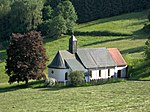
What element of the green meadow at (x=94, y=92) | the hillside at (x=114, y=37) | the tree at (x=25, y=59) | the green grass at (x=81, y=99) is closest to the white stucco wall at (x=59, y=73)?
the tree at (x=25, y=59)

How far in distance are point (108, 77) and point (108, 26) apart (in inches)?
→ 1784

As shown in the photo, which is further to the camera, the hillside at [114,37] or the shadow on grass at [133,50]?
the hillside at [114,37]

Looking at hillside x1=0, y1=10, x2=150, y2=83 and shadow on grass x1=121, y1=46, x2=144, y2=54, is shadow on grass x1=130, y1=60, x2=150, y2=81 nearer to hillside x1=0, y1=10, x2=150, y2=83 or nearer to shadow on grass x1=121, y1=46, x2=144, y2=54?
hillside x1=0, y1=10, x2=150, y2=83

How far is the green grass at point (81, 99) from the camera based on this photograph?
38.2 metres

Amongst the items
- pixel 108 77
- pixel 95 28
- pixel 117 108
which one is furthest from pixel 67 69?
pixel 95 28

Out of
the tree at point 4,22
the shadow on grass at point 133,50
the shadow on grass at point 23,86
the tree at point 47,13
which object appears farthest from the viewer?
the tree at point 47,13

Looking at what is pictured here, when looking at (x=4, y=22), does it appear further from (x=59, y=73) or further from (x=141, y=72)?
(x=141, y=72)

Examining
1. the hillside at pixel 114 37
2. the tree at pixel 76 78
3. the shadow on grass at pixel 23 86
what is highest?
the hillside at pixel 114 37

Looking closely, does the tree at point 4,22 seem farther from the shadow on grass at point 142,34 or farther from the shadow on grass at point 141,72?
the shadow on grass at point 141,72

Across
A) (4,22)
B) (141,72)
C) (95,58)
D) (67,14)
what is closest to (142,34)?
(67,14)

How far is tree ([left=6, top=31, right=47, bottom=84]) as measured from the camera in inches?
2454

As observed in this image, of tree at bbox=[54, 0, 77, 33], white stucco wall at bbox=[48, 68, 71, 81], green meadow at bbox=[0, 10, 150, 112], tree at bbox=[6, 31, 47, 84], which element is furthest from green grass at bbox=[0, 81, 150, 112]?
tree at bbox=[54, 0, 77, 33]

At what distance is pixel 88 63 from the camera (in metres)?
67.9

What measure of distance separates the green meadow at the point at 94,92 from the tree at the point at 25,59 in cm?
165
